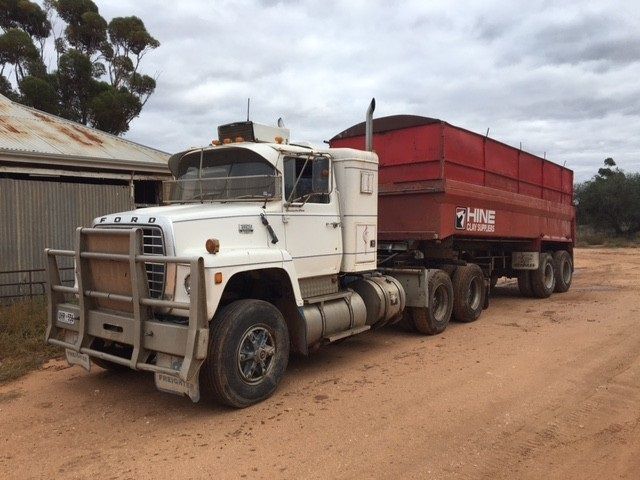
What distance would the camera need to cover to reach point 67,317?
5555mm

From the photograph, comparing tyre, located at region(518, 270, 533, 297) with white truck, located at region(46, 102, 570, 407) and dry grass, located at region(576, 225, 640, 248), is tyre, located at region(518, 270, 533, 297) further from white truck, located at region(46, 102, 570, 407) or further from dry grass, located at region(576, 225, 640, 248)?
dry grass, located at region(576, 225, 640, 248)

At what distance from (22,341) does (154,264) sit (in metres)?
3.41

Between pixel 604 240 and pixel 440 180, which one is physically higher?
pixel 440 180

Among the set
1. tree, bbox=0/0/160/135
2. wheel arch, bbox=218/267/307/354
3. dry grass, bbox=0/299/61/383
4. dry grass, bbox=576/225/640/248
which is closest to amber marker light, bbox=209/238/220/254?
wheel arch, bbox=218/267/307/354

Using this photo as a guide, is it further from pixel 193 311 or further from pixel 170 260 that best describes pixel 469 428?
pixel 170 260

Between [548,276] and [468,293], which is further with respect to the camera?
[548,276]

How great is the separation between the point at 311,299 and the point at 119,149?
27.0 feet

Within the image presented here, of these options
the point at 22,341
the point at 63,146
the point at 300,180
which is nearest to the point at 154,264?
the point at 300,180

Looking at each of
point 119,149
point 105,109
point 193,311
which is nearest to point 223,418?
point 193,311

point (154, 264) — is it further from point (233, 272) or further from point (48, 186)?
point (48, 186)

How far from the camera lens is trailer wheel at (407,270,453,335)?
8203 mm

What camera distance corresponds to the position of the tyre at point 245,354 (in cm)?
481

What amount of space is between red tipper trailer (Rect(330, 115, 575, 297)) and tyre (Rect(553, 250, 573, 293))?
78.9 inches

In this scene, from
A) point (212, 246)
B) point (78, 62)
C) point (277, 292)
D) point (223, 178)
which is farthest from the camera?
point (78, 62)
